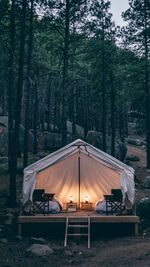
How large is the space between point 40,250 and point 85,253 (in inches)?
55.2

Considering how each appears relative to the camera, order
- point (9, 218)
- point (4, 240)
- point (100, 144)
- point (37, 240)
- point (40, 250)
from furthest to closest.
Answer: point (100, 144) → point (9, 218) → point (37, 240) → point (4, 240) → point (40, 250)

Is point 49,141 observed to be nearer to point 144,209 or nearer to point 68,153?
point 68,153

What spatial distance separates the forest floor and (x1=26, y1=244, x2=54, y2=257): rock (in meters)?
0.15

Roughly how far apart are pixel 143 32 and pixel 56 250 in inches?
787

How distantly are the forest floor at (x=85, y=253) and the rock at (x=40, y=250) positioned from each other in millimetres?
146

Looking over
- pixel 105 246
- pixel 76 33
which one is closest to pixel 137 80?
pixel 76 33

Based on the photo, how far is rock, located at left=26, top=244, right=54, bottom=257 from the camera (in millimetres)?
11500

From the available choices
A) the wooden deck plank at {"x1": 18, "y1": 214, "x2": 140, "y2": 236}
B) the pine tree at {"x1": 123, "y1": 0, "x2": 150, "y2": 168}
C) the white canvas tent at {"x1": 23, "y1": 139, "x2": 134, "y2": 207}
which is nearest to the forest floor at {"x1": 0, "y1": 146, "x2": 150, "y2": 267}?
the wooden deck plank at {"x1": 18, "y1": 214, "x2": 140, "y2": 236}

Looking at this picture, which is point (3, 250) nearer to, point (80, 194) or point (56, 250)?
point (56, 250)

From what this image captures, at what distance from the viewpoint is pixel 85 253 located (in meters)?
12.0

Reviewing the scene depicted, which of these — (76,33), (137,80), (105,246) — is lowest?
(105,246)

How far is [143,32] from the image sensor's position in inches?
1109

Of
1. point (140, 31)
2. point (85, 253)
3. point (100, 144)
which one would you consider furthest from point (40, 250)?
point (100, 144)

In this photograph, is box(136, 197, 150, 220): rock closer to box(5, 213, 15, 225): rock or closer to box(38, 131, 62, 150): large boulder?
box(5, 213, 15, 225): rock
